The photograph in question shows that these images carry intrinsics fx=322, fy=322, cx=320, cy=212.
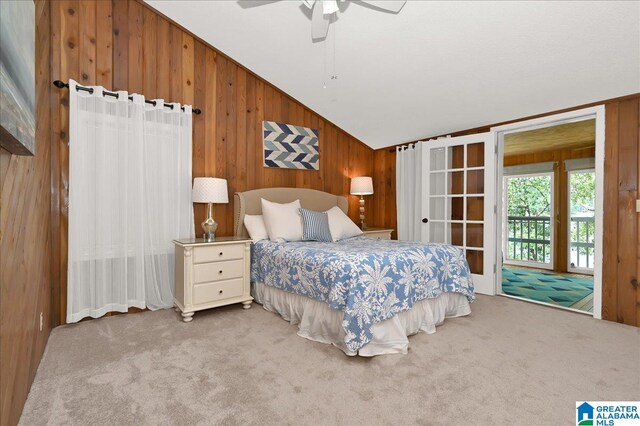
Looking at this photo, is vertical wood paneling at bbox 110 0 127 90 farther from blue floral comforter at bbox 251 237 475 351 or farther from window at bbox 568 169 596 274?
window at bbox 568 169 596 274

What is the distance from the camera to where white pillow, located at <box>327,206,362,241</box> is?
3.79m

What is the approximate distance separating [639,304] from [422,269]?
2.08 meters

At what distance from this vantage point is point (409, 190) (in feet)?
15.5

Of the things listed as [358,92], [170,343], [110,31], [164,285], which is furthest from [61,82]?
[358,92]

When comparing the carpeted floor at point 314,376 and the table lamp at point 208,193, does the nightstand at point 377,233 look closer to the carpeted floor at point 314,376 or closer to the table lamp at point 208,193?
the carpeted floor at point 314,376

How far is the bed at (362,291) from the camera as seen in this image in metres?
2.23

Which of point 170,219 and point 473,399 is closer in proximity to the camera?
point 473,399

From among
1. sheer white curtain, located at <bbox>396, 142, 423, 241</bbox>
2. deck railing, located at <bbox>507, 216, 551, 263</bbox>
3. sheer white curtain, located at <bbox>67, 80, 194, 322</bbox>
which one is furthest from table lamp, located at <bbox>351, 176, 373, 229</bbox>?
deck railing, located at <bbox>507, 216, 551, 263</bbox>

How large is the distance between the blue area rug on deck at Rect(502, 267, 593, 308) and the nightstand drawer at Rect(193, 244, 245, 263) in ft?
11.1

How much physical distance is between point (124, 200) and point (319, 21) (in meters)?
2.36

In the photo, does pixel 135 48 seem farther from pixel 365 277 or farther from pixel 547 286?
pixel 547 286

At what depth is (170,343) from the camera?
2.43m

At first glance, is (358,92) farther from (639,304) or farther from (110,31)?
(639,304)

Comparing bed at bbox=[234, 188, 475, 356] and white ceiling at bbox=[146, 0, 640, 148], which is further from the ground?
white ceiling at bbox=[146, 0, 640, 148]
